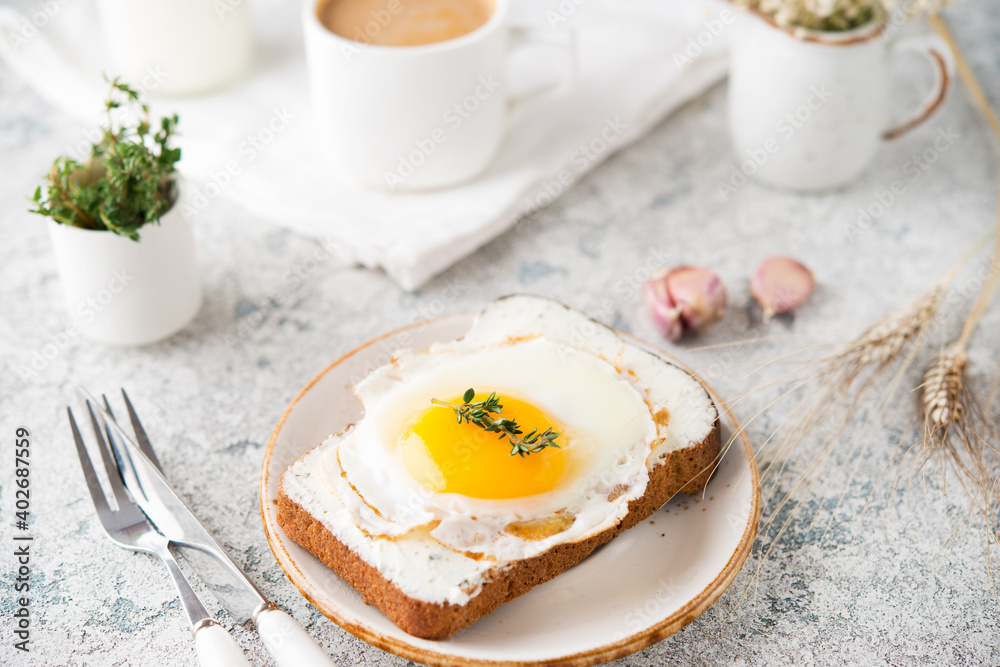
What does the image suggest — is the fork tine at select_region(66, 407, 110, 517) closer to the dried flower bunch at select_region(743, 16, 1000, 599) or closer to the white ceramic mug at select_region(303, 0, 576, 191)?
the white ceramic mug at select_region(303, 0, 576, 191)

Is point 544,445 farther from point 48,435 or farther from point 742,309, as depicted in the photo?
point 48,435

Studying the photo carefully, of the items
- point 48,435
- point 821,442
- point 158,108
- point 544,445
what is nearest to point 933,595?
point 821,442

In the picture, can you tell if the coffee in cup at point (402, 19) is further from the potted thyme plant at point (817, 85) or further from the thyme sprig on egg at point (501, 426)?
the thyme sprig on egg at point (501, 426)

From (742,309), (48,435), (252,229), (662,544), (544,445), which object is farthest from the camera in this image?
(252,229)

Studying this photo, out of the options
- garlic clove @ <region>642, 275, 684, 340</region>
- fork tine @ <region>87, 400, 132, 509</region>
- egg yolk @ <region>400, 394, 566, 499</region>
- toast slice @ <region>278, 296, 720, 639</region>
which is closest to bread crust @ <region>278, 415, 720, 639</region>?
toast slice @ <region>278, 296, 720, 639</region>

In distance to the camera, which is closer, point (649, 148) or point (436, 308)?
point (436, 308)

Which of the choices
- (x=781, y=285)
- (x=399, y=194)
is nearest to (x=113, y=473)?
(x=399, y=194)
